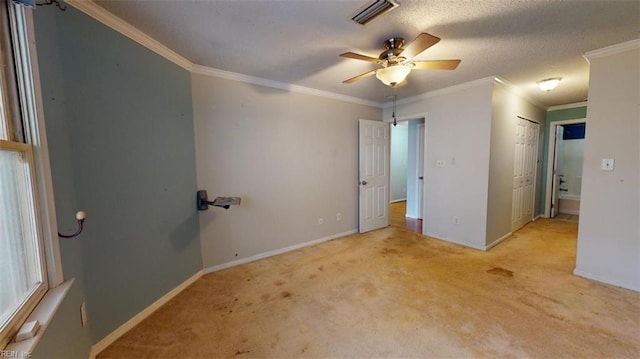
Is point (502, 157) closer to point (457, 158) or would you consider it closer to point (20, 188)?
point (457, 158)

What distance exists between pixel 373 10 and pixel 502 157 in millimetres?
3081

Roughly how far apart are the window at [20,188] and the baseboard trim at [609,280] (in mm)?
4316

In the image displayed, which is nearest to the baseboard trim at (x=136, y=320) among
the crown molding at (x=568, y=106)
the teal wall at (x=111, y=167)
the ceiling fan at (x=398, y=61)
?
the teal wall at (x=111, y=167)

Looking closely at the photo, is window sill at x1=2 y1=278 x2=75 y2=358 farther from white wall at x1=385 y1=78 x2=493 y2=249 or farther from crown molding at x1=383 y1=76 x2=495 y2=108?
crown molding at x1=383 y1=76 x2=495 y2=108

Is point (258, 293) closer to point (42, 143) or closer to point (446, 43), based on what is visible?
point (42, 143)

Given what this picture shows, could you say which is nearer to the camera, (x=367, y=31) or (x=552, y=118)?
(x=367, y=31)

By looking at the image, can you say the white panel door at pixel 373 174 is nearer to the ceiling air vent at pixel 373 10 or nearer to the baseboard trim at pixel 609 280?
the ceiling air vent at pixel 373 10

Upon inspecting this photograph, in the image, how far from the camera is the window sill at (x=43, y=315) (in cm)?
83

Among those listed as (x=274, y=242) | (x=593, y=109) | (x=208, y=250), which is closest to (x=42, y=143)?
(x=208, y=250)

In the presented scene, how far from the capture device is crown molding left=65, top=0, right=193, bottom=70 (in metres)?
1.56

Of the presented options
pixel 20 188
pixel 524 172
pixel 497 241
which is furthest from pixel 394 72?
pixel 524 172

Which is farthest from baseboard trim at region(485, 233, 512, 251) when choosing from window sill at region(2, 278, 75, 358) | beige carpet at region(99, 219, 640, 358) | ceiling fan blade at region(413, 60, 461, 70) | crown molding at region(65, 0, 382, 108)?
window sill at region(2, 278, 75, 358)

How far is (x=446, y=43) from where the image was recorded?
216 cm

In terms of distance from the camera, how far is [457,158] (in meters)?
3.54
